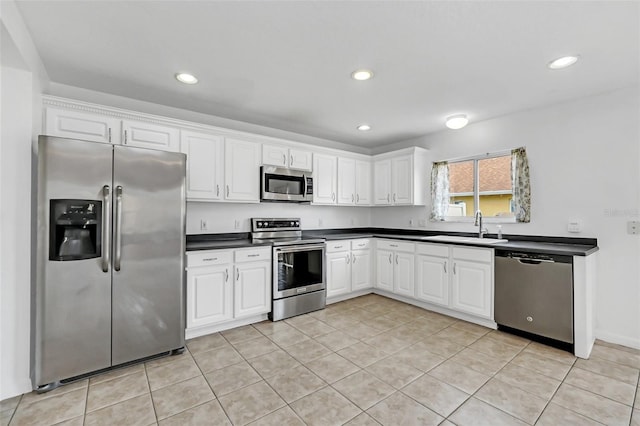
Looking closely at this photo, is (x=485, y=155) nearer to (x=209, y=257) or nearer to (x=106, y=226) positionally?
(x=209, y=257)

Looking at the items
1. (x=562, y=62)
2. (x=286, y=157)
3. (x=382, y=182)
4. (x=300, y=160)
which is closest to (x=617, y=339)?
(x=562, y=62)

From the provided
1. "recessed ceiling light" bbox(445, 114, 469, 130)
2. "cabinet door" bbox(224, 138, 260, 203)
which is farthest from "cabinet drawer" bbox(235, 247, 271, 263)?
"recessed ceiling light" bbox(445, 114, 469, 130)

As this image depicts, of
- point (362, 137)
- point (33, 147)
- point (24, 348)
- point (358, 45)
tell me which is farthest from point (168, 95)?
point (362, 137)

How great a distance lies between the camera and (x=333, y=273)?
157 inches

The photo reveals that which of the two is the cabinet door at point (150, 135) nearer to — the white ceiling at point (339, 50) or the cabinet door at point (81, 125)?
the cabinet door at point (81, 125)

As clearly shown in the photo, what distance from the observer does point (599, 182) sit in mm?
2975

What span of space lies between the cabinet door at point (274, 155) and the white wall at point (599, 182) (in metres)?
2.85

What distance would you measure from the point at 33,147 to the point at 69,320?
1.33 metres

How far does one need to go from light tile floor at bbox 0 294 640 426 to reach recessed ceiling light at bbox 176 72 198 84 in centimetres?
249

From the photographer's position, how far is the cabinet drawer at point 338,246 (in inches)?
157

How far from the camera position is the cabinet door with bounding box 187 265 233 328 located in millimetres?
2873

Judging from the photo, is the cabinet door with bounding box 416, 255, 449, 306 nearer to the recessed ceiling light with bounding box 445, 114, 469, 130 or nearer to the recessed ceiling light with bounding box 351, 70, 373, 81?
the recessed ceiling light with bounding box 445, 114, 469, 130

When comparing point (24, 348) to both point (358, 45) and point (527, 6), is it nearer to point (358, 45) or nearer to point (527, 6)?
point (358, 45)

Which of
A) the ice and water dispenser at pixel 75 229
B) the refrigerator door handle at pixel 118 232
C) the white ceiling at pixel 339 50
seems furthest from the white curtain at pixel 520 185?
the ice and water dispenser at pixel 75 229
